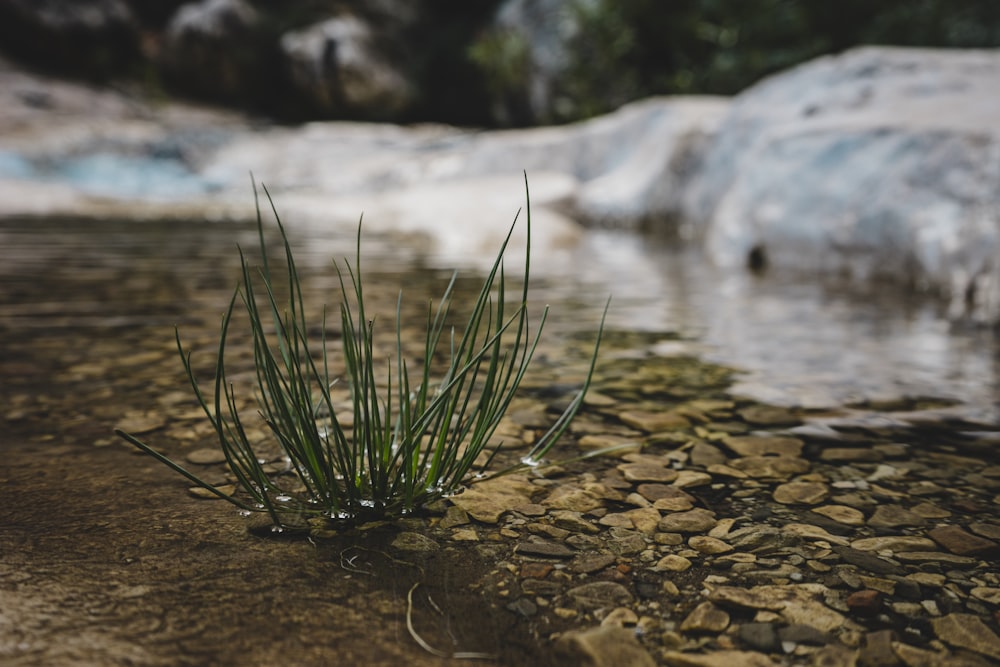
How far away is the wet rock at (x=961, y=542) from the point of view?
1.16 metres

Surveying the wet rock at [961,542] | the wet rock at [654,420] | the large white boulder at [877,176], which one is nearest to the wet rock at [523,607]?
the wet rock at [961,542]

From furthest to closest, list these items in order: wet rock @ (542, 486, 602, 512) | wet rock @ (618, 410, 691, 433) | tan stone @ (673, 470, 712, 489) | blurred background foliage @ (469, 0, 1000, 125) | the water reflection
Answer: blurred background foliage @ (469, 0, 1000, 125) → the water reflection → wet rock @ (618, 410, 691, 433) → tan stone @ (673, 470, 712, 489) → wet rock @ (542, 486, 602, 512)

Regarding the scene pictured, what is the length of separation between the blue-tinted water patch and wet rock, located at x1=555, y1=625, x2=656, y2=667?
12.5 meters

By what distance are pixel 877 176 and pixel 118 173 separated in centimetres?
1359

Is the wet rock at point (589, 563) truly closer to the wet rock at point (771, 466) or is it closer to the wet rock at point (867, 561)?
the wet rock at point (867, 561)

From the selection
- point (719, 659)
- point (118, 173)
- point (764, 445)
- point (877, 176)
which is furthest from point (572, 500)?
point (118, 173)

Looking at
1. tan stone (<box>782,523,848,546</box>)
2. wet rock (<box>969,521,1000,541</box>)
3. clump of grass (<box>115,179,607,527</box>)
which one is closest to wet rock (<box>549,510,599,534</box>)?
clump of grass (<box>115,179,607,527</box>)

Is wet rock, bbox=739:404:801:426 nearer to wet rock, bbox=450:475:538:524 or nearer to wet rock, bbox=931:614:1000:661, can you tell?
wet rock, bbox=450:475:538:524

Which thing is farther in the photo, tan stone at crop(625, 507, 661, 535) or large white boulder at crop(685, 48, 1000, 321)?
large white boulder at crop(685, 48, 1000, 321)

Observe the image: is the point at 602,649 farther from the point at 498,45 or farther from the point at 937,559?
the point at 498,45

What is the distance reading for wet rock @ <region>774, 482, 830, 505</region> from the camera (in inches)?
53.6

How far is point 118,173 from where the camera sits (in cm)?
1352

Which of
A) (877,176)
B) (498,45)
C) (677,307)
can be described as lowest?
(677,307)

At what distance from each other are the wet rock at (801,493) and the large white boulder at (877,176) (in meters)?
2.58
